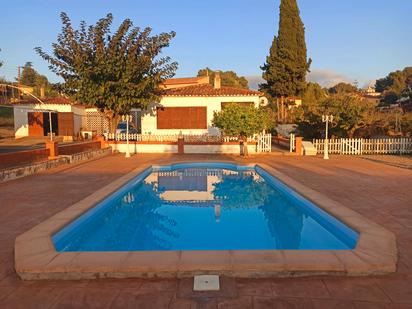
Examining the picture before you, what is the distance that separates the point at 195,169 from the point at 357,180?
7323mm

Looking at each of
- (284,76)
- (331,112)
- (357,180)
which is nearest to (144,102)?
(331,112)

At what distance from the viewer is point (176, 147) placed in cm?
2070

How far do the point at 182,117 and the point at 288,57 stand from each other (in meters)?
15.8

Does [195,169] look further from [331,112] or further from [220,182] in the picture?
[331,112]

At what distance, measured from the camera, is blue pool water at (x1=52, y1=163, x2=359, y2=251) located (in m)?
6.07

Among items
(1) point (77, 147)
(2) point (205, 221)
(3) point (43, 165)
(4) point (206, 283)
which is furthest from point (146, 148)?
(4) point (206, 283)

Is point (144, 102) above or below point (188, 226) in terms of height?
above

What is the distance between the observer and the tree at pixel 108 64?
18.1 meters

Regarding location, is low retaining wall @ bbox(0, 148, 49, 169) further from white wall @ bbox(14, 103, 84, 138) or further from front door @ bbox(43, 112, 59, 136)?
front door @ bbox(43, 112, 59, 136)

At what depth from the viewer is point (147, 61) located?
750 inches

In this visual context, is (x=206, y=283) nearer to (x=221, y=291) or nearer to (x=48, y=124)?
(x=221, y=291)

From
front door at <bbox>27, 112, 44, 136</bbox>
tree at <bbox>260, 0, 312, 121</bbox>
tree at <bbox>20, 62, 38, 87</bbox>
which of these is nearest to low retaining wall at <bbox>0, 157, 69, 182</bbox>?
front door at <bbox>27, 112, 44, 136</bbox>

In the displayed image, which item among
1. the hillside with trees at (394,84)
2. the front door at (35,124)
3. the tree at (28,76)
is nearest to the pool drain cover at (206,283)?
the front door at (35,124)

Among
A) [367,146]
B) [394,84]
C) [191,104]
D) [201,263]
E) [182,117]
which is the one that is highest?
[394,84]
